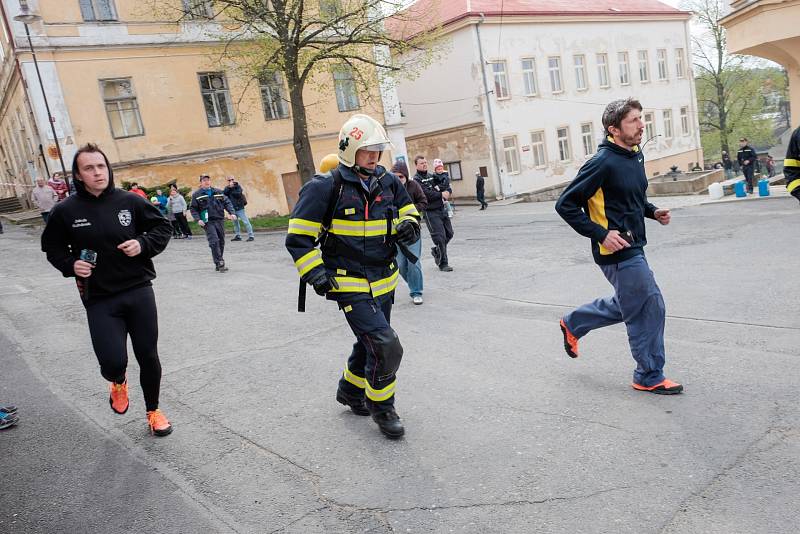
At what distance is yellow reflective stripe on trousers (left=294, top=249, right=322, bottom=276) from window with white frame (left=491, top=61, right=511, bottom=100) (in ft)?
95.3

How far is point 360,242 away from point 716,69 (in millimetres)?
50043

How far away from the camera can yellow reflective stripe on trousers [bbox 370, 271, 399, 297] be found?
3939 mm

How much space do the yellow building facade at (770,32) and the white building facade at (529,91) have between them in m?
Answer: 15.7

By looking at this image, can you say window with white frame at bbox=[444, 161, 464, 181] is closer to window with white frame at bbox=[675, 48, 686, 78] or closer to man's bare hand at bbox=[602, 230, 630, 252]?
window with white frame at bbox=[675, 48, 686, 78]

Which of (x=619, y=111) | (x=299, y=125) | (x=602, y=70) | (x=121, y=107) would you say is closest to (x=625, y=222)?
(x=619, y=111)

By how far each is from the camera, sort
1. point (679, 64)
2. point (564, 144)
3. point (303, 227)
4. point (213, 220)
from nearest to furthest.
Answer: point (303, 227) → point (213, 220) → point (564, 144) → point (679, 64)

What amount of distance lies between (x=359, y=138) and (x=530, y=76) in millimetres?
31340

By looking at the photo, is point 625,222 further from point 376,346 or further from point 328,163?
point 328,163

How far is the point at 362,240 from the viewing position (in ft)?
13.0

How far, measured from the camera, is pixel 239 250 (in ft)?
49.6

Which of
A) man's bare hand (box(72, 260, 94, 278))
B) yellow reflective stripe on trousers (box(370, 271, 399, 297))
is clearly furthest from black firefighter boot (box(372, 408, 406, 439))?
man's bare hand (box(72, 260, 94, 278))

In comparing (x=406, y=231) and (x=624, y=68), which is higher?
(x=624, y=68)

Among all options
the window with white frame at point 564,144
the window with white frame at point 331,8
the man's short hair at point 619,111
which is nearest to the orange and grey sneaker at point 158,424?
the man's short hair at point 619,111

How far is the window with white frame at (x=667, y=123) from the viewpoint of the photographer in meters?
40.5
